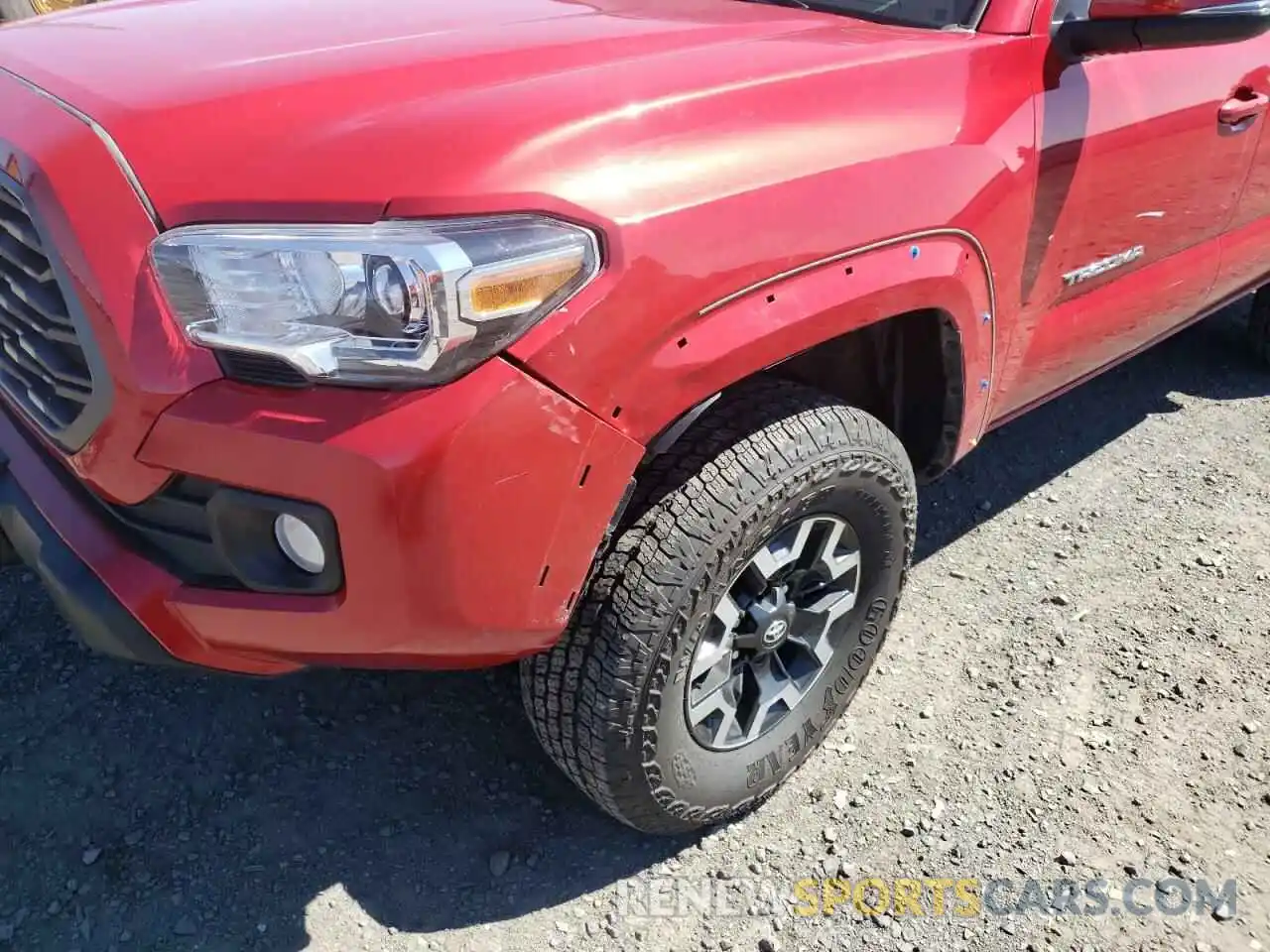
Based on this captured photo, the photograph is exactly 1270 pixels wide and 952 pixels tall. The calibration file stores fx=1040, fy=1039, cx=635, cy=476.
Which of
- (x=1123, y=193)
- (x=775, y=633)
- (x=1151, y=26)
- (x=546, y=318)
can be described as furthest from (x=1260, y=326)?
(x=546, y=318)

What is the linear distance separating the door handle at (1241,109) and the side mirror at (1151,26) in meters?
0.51

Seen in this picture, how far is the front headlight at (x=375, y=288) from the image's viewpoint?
1412mm

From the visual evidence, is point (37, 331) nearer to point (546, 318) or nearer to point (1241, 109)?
point (546, 318)

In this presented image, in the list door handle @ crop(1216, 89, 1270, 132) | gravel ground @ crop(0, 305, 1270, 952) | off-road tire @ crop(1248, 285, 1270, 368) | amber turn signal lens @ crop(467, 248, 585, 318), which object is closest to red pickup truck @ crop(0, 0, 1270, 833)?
amber turn signal lens @ crop(467, 248, 585, 318)

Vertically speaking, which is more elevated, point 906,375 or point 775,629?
point 906,375

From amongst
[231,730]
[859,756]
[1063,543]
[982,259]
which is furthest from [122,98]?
[1063,543]

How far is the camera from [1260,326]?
4.23 meters

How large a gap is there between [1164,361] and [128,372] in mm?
4155

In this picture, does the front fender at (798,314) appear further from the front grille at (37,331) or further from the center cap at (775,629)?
the front grille at (37,331)

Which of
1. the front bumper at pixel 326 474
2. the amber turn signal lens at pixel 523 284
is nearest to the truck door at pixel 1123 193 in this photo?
the amber turn signal lens at pixel 523 284

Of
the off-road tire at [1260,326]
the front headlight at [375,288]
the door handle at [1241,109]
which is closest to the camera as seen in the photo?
the front headlight at [375,288]

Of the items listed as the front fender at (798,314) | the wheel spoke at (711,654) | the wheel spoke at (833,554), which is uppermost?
the front fender at (798,314)

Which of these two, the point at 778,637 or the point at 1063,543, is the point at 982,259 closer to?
the point at 778,637

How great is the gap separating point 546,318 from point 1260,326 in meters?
3.86
